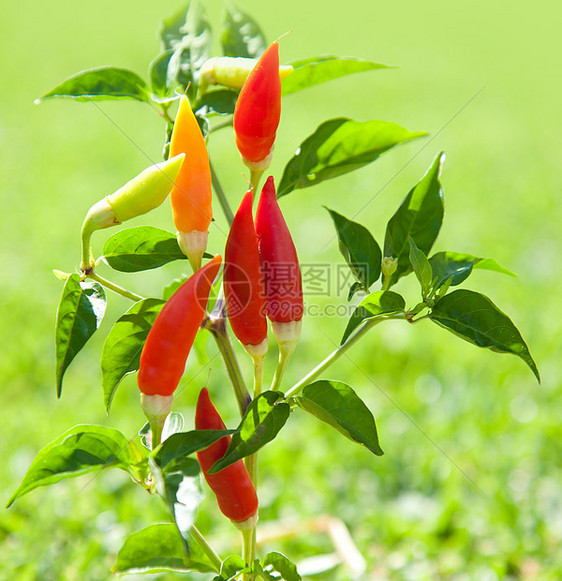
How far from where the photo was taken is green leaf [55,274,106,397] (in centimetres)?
66

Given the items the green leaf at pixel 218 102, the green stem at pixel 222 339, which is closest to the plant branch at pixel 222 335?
the green stem at pixel 222 339

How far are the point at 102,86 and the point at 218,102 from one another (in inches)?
5.2

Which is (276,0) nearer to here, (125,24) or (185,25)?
(125,24)

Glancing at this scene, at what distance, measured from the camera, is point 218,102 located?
2.60 ft

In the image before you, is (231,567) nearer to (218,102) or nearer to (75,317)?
(75,317)

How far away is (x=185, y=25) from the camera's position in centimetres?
85

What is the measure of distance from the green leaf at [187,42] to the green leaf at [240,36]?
0.02 metres

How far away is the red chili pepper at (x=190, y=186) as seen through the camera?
68cm

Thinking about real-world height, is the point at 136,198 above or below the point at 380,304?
above

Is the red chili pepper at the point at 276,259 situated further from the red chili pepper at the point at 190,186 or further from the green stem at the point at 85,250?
the green stem at the point at 85,250

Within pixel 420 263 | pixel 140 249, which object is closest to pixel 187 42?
pixel 140 249

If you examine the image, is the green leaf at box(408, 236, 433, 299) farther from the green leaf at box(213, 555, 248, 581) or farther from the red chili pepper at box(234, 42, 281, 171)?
the green leaf at box(213, 555, 248, 581)

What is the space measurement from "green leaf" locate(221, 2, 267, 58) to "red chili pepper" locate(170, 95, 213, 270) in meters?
0.17

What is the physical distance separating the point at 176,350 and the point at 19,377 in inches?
58.2
